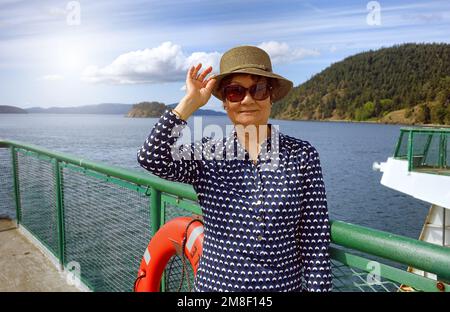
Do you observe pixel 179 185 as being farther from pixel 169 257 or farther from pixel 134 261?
pixel 134 261

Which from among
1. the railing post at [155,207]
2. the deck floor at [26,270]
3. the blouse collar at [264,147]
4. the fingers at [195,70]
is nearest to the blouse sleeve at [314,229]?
the blouse collar at [264,147]

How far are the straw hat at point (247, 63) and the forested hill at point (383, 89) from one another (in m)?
104

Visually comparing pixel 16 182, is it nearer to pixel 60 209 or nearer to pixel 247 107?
pixel 60 209

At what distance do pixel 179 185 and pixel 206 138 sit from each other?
83cm

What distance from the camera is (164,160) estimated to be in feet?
5.11

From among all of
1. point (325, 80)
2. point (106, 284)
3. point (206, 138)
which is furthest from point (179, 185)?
point (325, 80)

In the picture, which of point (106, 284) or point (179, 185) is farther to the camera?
point (106, 284)

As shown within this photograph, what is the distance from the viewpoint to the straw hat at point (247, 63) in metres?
1.55

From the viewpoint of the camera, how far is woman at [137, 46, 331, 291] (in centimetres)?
150

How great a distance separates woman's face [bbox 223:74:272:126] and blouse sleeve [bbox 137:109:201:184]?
194 millimetres

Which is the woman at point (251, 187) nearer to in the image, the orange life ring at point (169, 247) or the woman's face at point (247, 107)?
the woman's face at point (247, 107)

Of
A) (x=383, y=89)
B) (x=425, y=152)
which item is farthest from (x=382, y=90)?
(x=425, y=152)

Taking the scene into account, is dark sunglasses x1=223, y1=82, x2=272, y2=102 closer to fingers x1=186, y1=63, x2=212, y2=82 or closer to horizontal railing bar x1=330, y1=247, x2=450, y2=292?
fingers x1=186, y1=63, x2=212, y2=82

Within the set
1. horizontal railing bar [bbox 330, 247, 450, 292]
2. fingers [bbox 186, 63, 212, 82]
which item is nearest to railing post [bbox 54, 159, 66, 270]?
fingers [bbox 186, 63, 212, 82]
